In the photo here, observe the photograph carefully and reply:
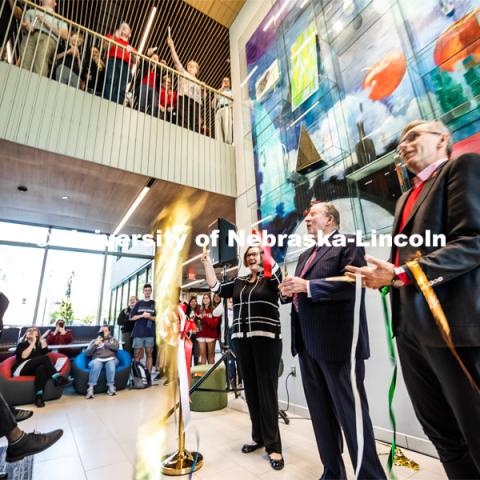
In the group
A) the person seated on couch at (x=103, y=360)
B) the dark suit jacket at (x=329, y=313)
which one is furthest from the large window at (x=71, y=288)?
the dark suit jacket at (x=329, y=313)

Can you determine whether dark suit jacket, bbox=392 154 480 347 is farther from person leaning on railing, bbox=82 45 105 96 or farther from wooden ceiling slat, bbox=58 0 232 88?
wooden ceiling slat, bbox=58 0 232 88

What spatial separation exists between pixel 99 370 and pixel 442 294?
4308 mm

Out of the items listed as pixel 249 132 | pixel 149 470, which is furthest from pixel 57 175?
pixel 149 470

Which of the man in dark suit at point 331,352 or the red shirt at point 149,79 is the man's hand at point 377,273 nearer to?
the man in dark suit at point 331,352

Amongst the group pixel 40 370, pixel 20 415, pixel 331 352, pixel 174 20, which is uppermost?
pixel 174 20

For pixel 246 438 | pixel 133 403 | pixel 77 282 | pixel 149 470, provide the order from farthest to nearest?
pixel 77 282 → pixel 133 403 → pixel 246 438 → pixel 149 470

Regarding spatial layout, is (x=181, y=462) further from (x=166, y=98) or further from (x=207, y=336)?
(x=166, y=98)

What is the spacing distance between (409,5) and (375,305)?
2544 mm

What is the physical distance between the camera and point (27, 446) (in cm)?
158

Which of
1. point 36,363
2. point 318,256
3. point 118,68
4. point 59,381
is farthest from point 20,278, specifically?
point 318,256

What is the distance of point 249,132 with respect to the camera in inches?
179

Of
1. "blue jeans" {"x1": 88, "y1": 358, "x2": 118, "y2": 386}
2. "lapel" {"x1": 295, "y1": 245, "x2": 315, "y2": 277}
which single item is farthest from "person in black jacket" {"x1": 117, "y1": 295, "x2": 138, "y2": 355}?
"lapel" {"x1": 295, "y1": 245, "x2": 315, "y2": 277}

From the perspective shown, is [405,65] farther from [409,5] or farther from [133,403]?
[133,403]

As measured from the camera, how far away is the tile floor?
159 centimetres
